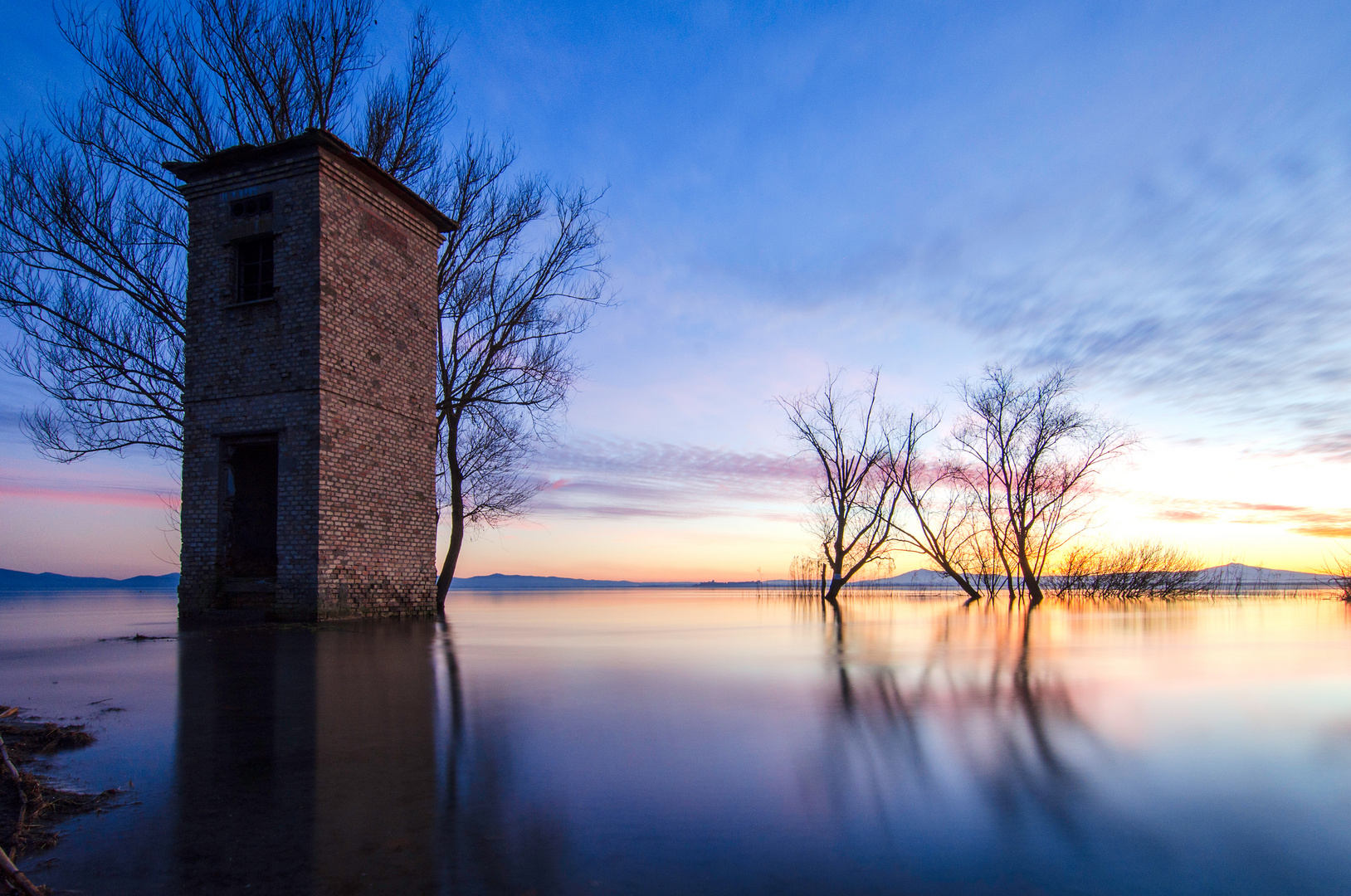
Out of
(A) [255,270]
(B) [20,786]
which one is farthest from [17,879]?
(A) [255,270]

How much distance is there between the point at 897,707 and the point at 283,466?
36.5 feet

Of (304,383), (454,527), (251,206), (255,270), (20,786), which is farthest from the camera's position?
(454,527)

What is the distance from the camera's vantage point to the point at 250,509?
1401 cm

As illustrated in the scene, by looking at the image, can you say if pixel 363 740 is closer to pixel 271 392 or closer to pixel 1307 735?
pixel 1307 735

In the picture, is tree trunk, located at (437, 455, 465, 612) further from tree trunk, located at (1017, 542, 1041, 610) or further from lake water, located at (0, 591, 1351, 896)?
tree trunk, located at (1017, 542, 1041, 610)

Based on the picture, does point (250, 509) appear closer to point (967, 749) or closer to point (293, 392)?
point (293, 392)

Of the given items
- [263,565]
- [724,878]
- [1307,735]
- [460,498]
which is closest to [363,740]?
[724,878]

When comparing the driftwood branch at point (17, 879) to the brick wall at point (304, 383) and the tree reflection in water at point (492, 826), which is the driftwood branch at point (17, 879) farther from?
the brick wall at point (304, 383)

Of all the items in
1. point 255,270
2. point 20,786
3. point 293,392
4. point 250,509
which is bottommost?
point 20,786

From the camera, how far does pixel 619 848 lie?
93.9 inches

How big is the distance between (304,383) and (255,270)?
2942 millimetres

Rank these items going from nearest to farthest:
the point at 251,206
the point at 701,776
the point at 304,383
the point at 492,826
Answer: the point at 492,826 < the point at 701,776 < the point at 304,383 < the point at 251,206

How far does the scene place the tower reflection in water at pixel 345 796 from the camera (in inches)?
86.1

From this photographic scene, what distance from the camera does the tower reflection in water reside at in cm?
Answer: 219
